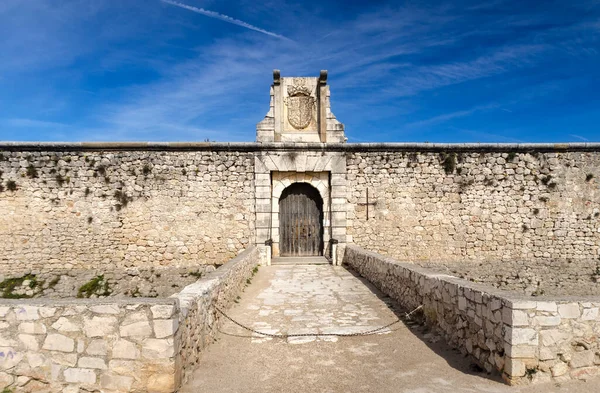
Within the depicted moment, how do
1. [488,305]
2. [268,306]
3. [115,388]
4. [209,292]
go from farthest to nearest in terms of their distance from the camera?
[268,306] < [209,292] < [488,305] < [115,388]

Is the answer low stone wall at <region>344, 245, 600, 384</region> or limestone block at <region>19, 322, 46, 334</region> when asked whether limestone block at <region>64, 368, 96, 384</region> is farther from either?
low stone wall at <region>344, 245, 600, 384</region>

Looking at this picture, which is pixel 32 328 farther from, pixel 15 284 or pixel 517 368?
pixel 15 284

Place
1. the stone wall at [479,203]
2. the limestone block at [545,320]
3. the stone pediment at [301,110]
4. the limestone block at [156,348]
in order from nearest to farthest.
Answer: the limestone block at [156,348]
the limestone block at [545,320]
the stone wall at [479,203]
the stone pediment at [301,110]

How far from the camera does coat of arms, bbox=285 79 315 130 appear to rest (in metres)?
12.0

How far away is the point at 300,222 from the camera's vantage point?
39.1 feet

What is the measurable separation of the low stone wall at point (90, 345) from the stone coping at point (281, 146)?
26.5 feet

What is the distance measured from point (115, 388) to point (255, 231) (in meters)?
7.97

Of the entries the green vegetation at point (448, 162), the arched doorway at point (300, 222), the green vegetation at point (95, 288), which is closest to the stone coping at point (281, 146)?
the green vegetation at point (448, 162)

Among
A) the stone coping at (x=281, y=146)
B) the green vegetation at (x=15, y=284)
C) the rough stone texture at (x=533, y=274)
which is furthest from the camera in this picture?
the rough stone texture at (x=533, y=274)

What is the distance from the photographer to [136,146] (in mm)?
11227

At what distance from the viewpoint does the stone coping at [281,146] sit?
1109 cm

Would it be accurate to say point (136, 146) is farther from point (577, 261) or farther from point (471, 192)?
point (577, 261)

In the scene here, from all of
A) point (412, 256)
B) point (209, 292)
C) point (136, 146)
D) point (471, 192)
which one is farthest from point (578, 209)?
point (136, 146)

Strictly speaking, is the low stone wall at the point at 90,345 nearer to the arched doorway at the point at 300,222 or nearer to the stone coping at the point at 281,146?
the stone coping at the point at 281,146
